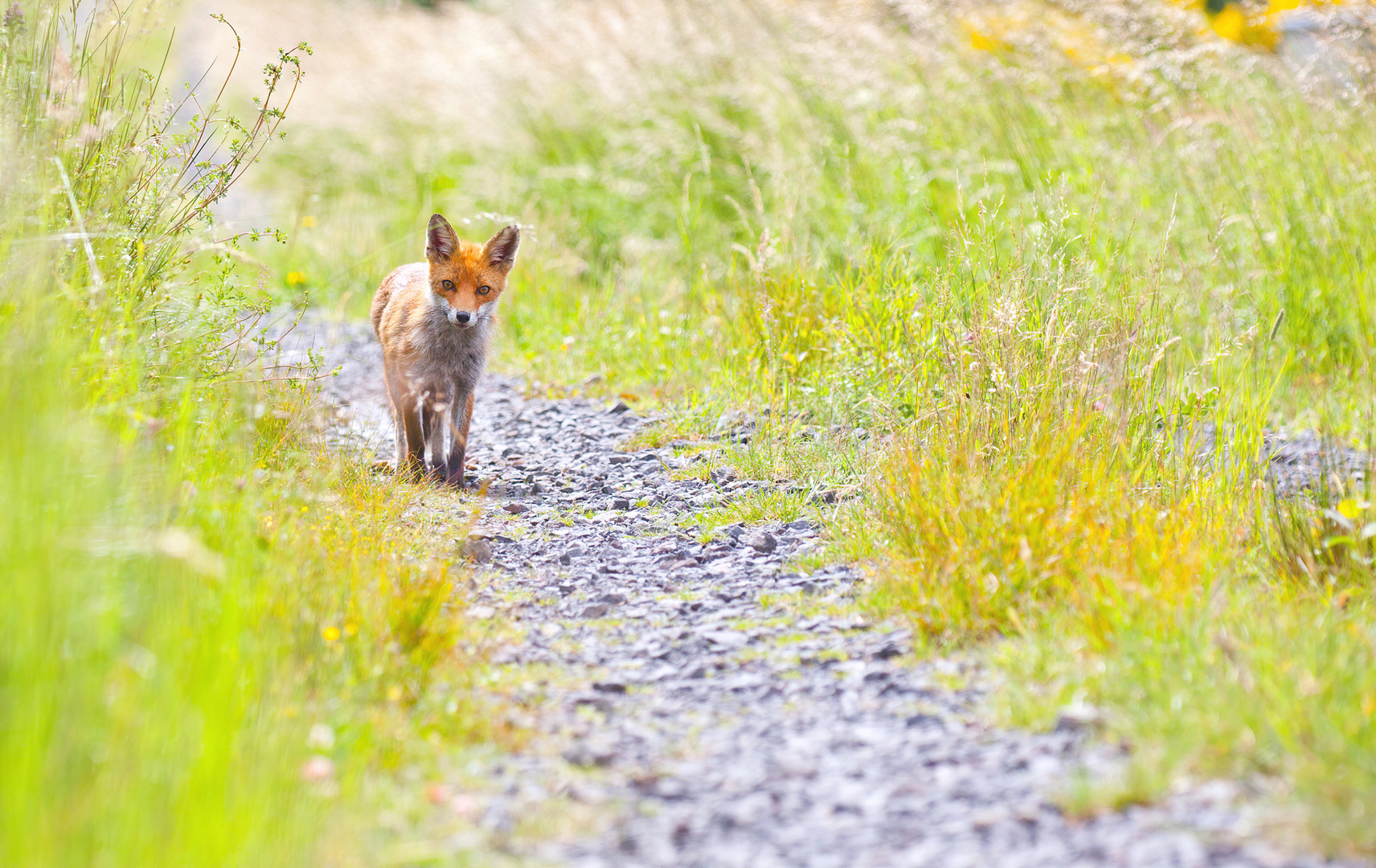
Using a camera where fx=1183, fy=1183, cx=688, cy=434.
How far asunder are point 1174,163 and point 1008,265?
2.94 metres

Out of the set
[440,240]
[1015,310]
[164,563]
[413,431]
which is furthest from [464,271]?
[164,563]

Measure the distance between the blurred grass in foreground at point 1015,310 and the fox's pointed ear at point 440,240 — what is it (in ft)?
3.88

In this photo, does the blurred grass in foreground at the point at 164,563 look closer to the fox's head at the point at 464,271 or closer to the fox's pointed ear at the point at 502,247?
the fox's head at the point at 464,271

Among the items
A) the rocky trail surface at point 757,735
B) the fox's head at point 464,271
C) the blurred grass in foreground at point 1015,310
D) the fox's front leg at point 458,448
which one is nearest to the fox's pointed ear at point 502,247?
the fox's head at point 464,271

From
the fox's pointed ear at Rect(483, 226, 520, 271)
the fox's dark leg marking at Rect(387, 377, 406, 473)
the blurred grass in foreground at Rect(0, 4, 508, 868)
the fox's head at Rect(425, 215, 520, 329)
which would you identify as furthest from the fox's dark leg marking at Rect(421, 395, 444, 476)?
Result: the fox's pointed ear at Rect(483, 226, 520, 271)

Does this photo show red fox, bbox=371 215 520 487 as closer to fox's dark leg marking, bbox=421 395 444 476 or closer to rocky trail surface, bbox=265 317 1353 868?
fox's dark leg marking, bbox=421 395 444 476

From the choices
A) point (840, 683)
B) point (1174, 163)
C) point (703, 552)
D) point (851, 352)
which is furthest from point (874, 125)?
point (840, 683)

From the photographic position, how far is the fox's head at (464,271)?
5.41 m

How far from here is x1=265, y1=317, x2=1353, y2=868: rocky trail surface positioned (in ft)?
→ 7.82

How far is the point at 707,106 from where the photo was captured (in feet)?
29.6

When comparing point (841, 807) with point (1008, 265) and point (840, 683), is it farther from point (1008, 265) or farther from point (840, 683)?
point (1008, 265)

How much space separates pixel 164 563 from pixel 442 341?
2.97 m

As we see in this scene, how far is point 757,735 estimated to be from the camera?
293cm

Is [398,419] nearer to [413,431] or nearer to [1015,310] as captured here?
[413,431]
